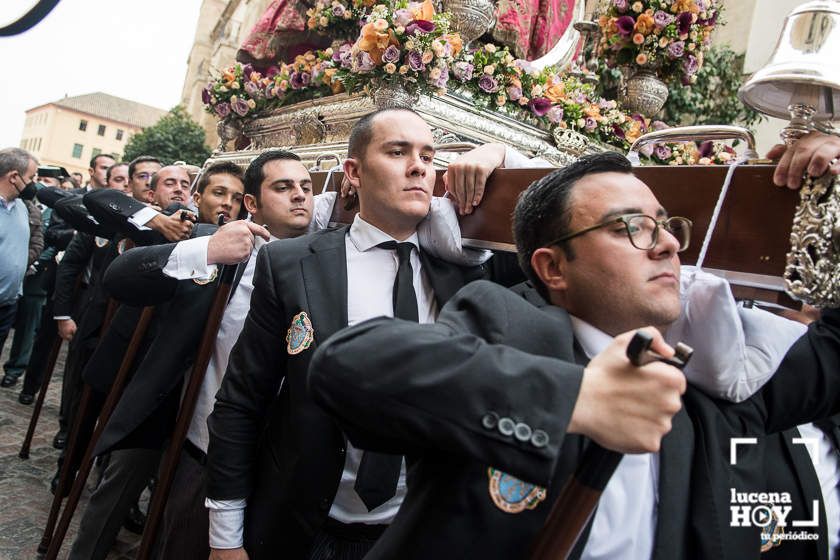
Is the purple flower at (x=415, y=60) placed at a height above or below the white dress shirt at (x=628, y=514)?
above

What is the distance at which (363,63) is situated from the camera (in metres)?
3.70

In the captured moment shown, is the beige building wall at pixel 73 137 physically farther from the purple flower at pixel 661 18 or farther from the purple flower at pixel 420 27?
the purple flower at pixel 420 27

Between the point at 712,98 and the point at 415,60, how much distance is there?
6.88 metres

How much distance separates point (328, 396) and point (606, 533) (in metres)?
0.64

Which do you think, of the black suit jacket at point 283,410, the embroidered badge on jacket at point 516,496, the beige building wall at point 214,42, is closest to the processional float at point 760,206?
the embroidered badge on jacket at point 516,496

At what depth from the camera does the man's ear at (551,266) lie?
1427mm

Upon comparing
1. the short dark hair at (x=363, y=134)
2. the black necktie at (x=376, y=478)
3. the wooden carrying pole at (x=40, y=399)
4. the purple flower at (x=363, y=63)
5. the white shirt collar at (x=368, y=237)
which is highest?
the purple flower at (x=363, y=63)

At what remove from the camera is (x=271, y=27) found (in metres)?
6.11

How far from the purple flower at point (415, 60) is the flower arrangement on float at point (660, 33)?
9.71 feet

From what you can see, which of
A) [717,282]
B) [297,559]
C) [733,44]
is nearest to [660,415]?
[717,282]

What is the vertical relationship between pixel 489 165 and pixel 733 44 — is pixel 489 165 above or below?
below

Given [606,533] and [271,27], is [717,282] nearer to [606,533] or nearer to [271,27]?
[606,533]

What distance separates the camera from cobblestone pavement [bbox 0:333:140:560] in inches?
144
